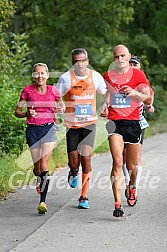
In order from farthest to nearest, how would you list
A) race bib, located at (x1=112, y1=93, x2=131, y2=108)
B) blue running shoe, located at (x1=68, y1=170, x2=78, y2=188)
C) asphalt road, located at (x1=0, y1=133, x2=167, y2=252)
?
1. blue running shoe, located at (x1=68, y1=170, x2=78, y2=188)
2. race bib, located at (x1=112, y1=93, x2=131, y2=108)
3. asphalt road, located at (x1=0, y1=133, x2=167, y2=252)

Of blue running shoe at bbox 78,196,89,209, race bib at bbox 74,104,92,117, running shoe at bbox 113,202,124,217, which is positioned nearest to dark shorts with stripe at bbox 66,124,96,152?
race bib at bbox 74,104,92,117

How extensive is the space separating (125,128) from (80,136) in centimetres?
88

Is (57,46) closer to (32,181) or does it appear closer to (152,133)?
(152,133)

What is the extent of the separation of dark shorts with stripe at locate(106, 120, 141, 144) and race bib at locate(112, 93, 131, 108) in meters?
0.21

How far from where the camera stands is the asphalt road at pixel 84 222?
26.6 ft

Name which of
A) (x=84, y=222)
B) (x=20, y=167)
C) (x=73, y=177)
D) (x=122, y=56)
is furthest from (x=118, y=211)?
(x=20, y=167)

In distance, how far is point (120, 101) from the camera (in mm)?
9961

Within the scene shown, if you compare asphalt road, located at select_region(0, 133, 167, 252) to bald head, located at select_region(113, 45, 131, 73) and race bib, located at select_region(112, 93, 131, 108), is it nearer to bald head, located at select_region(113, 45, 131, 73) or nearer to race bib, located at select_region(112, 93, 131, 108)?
race bib, located at select_region(112, 93, 131, 108)

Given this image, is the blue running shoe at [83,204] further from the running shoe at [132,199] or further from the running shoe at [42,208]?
the running shoe at [42,208]

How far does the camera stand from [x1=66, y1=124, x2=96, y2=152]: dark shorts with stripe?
35.0 ft

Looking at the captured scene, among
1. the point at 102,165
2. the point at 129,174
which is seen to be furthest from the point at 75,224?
the point at 102,165

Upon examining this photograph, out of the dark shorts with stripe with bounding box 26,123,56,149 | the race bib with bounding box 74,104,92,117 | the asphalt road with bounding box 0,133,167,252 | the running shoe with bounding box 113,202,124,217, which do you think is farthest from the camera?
the race bib with bounding box 74,104,92,117

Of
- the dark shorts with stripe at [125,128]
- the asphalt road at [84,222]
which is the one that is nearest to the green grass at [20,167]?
the asphalt road at [84,222]

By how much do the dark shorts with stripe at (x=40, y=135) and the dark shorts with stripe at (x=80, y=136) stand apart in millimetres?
397
